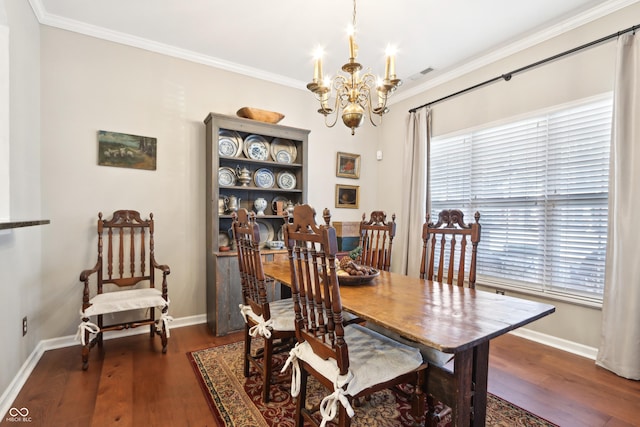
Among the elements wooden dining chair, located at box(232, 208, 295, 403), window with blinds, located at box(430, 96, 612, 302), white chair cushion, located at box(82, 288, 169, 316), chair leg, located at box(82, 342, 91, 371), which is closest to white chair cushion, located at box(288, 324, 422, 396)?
wooden dining chair, located at box(232, 208, 295, 403)

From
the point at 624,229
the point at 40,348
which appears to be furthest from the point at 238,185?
the point at 624,229

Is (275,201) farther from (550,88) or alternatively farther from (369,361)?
(550,88)

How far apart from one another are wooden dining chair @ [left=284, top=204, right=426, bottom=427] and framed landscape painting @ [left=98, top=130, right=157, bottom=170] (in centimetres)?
225

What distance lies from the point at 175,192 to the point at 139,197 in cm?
32

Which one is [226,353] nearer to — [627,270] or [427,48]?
[627,270]

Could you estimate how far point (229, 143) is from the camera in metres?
3.29

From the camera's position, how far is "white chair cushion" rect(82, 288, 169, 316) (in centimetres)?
229

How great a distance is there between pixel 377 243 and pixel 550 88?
2.10 metres

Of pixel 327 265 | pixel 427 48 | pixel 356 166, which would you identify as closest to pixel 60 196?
pixel 327 265

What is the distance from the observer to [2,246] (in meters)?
1.84

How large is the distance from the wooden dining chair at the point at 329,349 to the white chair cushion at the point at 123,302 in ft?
4.96

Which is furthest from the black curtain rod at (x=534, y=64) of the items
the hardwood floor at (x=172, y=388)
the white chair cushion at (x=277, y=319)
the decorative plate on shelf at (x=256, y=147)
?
the white chair cushion at (x=277, y=319)

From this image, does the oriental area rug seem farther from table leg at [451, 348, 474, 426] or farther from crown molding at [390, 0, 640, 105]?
crown molding at [390, 0, 640, 105]

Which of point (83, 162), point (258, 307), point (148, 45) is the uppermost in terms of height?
point (148, 45)
